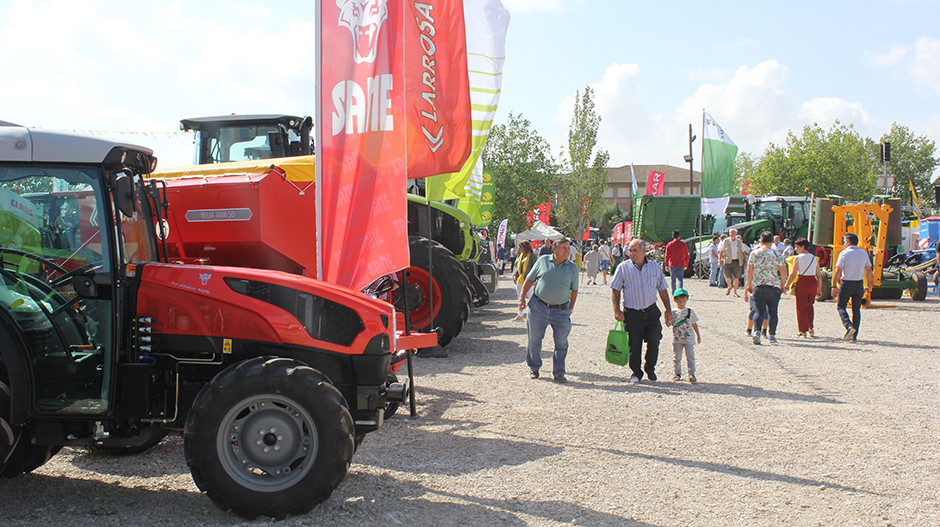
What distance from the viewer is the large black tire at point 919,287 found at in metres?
18.1

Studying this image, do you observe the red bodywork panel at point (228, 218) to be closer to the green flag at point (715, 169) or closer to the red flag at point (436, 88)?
the red flag at point (436, 88)

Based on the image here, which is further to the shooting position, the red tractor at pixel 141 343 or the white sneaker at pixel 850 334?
the white sneaker at pixel 850 334

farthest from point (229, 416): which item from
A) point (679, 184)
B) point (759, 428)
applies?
point (679, 184)

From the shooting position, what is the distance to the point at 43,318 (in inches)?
161

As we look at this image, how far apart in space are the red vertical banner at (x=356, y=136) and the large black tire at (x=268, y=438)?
1417 mm

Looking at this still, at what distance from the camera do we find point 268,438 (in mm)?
4098

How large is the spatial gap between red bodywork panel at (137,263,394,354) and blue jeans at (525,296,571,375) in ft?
14.6

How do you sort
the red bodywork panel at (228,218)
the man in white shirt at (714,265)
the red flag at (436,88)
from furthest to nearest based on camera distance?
1. the man in white shirt at (714,265)
2. the red bodywork panel at (228,218)
3. the red flag at (436,88)

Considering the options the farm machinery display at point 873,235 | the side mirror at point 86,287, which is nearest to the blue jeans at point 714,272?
the farm machinery display at point 873,235

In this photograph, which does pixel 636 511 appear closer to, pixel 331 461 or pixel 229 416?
pixel 331 461

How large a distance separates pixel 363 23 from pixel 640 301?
4.60 m

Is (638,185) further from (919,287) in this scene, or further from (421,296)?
(421,296)

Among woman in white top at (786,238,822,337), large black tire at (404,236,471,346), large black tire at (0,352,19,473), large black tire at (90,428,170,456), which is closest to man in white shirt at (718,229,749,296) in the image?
woman in white top at (786,238,822,337)

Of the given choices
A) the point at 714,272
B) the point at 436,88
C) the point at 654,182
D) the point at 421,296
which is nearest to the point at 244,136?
the point at 421,296
